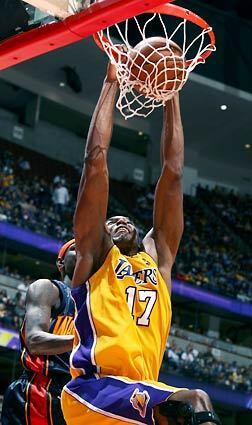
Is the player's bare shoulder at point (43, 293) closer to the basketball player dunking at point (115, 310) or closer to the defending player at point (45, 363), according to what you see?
the defending player at point (45, 363)

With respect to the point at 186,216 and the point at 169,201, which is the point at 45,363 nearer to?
the point at 169,201

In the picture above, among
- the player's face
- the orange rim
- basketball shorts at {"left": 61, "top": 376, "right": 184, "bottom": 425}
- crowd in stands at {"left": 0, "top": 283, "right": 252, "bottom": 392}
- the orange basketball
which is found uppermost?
the orange rim

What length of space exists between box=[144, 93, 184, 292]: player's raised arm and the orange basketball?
0.19 m

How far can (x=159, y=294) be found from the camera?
3918 mm

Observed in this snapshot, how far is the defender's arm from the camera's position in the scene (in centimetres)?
460

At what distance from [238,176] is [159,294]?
80.0 feet

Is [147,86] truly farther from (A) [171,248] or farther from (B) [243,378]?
(B) [243,378]

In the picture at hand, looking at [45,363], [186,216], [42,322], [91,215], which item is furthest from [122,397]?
[186,216]

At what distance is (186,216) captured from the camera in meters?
25.8

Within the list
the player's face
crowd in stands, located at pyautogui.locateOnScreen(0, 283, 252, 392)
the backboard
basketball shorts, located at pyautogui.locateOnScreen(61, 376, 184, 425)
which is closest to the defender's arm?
the player's face

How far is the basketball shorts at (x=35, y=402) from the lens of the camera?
16.4 ft

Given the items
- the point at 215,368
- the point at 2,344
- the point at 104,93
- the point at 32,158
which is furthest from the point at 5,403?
the point at 32,158

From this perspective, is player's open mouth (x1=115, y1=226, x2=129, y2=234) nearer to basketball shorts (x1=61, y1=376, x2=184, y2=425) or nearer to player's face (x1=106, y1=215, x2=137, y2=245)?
player's face (x1=106, y1=215, x2=137, y2=245)

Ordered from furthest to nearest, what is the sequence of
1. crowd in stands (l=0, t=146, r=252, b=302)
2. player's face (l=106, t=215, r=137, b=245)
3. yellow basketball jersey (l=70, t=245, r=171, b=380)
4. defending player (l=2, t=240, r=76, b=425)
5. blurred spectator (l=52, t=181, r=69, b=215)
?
blurred spectator (l=52, t=181, r=69, b=215)
crowd in stands (l=0, t=146, r=252, b=302)
defending player (l=2, t=240, r=76, b=425)
player's face (l=106, t=215, r=137, b=245)
yellow basketball jersey (l=70, t=245, r=171, b=380)
